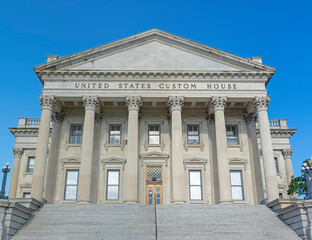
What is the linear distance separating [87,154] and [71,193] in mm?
5148

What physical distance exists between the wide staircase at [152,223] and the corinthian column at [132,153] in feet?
9.91

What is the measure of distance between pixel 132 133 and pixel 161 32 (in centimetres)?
1023

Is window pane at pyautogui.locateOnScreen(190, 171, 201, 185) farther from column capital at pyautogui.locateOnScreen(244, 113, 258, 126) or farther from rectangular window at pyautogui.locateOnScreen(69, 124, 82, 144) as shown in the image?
rectangular window at pyautogui.locateOnScreen(69, 124, 82, 144)

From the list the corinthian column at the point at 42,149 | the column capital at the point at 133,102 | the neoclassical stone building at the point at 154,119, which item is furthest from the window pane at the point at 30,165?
the column capital at the point at 133,102

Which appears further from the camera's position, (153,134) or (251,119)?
(153,134)

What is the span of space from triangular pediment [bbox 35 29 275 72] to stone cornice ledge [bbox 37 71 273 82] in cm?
39

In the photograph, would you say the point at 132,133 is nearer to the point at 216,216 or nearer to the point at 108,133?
the point at 108,133

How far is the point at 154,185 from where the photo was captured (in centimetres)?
3038

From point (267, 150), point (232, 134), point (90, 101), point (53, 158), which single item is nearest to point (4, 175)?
point (53, 158)

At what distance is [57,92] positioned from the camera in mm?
29109

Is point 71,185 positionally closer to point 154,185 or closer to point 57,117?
point 57,117

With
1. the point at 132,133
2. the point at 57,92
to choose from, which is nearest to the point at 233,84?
the point at 132,133

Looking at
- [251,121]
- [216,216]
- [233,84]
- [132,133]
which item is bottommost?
[216,216]

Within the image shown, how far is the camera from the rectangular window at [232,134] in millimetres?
32100
